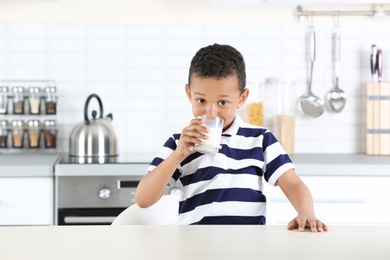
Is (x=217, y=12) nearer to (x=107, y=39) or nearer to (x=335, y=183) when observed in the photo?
(x=107, y=39)

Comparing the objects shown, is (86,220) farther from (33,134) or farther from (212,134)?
(212,134)

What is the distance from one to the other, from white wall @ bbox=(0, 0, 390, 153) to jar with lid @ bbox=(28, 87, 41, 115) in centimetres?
11

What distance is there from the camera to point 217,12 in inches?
153

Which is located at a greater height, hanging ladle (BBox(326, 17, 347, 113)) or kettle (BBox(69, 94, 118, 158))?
hanging ladle (BBox(326, 17, 347, 113))

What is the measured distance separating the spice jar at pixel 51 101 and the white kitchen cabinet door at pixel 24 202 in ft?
1.86

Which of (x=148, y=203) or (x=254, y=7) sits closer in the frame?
(x=148, y=203)

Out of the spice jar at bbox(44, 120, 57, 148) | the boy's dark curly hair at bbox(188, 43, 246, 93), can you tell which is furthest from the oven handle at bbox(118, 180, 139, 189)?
the boy's dark curly hair at bbox(188, 43, 246, 93)

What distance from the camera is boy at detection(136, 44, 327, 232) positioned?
1943 millimetres

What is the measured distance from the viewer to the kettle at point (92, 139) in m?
3.51

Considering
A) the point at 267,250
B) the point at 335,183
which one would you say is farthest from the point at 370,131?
the point at 267,250

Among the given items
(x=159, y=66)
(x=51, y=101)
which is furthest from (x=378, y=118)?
(x=51, y=101)

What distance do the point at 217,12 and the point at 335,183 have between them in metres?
1.08

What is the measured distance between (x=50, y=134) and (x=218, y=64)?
1.92 meters

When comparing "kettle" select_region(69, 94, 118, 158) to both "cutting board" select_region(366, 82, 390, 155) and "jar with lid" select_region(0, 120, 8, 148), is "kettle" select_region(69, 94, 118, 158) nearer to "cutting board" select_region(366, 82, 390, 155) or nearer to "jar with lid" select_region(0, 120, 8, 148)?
"jar with lid" select_region(0, 120, 8, 148)
